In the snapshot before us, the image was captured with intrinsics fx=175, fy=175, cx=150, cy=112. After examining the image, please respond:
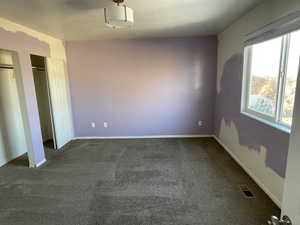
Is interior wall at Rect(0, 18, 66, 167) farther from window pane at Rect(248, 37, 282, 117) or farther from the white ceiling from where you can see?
window pane at Rect(248, 37, 282, 117)

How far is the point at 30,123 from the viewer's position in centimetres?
303

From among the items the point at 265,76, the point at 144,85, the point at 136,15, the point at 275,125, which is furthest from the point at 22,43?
the point at 275,125

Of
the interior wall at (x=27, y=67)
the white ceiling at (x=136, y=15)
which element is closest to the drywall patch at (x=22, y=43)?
the interior wall at (x=27, y=67)

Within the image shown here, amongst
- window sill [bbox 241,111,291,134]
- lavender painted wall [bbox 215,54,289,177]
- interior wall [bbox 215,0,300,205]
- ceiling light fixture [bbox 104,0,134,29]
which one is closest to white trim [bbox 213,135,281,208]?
interior wall [bbox 215,0,300,205]

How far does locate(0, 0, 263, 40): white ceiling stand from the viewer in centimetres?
217

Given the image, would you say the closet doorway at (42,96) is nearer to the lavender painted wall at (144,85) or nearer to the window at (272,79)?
the lavender painted wall at (144,85)

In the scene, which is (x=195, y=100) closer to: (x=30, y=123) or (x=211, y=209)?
(x=211, y=209)

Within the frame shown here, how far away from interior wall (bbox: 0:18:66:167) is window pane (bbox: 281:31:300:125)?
371cm

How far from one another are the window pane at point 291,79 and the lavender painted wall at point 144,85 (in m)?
2.27

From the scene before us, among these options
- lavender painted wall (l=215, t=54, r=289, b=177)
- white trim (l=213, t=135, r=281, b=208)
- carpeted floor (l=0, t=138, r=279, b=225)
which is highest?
lavender painted wall (l=215, t=54, r=289, b=177)

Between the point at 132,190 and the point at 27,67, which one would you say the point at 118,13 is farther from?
the point at 132,190

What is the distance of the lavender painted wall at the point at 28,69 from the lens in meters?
2.68

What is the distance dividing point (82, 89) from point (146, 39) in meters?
1.99

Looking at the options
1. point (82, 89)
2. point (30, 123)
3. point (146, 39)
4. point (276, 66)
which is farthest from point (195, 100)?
point (30, 123)
